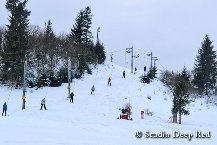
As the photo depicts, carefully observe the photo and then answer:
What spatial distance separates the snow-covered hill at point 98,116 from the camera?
19.6 m

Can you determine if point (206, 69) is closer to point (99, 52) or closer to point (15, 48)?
point (99, 52)

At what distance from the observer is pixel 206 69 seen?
234ft

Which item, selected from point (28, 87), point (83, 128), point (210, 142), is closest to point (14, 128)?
point (83, 128)

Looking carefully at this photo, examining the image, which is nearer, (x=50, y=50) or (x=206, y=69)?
(x=50, y=50)

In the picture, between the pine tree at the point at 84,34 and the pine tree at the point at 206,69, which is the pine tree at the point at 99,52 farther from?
the pine tree at the point at 206,69

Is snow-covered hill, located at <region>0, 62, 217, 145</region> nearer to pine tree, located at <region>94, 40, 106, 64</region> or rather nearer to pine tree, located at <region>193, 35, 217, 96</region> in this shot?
pine tree, located at <region>94, 40, 106, 64</region>

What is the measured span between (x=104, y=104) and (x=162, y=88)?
19067 millimetres

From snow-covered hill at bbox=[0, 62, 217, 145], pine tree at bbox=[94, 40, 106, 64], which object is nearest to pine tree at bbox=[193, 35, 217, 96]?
snow-covered hill at bbox=[0, 62, 217, 145]

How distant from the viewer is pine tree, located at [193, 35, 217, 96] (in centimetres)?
7106

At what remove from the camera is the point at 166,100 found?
53625 millimetres

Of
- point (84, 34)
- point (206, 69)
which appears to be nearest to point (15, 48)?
point (84, 34)

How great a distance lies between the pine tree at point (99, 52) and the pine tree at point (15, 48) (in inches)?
919

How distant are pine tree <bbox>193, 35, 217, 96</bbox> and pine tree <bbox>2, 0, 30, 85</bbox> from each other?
3265 cm

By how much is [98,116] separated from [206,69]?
136ft
